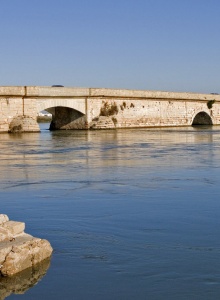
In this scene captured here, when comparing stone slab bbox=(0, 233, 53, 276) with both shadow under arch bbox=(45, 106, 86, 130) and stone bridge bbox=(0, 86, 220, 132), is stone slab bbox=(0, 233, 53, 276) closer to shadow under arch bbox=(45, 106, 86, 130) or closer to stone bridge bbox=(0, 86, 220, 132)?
stone bridge bbox=(0, 86, 220, 132)

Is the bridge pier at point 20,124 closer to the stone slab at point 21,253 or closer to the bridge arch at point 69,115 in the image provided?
the bridge arch at point 69,115

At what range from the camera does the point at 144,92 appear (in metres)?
41.7

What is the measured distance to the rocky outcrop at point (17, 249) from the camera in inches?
187

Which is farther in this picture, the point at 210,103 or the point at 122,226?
the point at 210,103

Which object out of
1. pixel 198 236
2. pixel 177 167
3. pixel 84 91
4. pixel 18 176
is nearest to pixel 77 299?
pixel 198 236

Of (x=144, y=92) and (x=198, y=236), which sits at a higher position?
(x=144, y=92)

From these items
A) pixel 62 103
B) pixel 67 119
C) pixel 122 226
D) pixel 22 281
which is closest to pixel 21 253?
pixel 22 281

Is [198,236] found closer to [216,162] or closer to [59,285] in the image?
[59,285]

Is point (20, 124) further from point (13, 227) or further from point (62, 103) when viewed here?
point (13, 227)

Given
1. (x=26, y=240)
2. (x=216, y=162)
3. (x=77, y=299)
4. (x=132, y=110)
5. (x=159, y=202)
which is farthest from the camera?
(x=132, y=110)

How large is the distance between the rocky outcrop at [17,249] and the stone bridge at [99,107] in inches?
1059

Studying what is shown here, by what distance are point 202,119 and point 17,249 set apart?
49030mm

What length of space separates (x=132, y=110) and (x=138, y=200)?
32710 mm

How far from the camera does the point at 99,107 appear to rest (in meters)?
37.8
